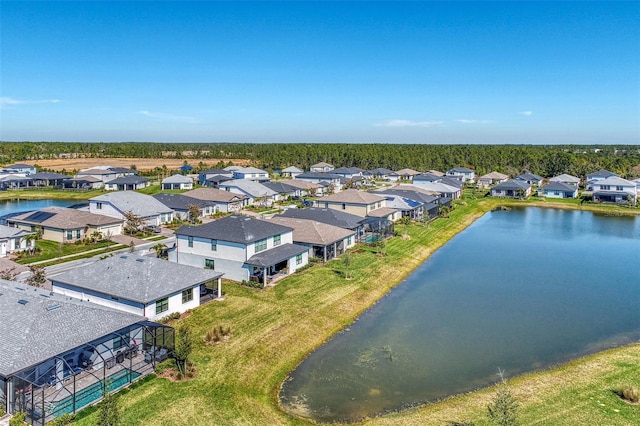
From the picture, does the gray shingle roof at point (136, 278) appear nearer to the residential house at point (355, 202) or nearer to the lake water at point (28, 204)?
the residential house at point (355, 202)

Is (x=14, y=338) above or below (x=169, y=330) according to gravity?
above

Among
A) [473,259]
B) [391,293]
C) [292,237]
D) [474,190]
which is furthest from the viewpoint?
[474,190]

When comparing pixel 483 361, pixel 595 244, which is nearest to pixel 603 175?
pixel 595 244

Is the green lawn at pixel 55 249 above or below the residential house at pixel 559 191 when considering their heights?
below

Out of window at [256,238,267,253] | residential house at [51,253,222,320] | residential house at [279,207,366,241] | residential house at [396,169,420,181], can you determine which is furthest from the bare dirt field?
residential house at [51,253,222,320]

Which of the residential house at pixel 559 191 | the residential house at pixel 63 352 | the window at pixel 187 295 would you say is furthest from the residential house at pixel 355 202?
the residential house at pixel 559 191

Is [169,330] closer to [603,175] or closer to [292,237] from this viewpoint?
[292,237]
